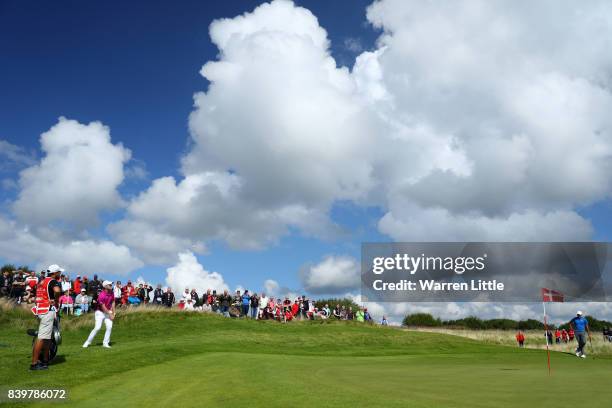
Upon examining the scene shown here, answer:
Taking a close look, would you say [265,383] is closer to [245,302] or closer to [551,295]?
[551,295]

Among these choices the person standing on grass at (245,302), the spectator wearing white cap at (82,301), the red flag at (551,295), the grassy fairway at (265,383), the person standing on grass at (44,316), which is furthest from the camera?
the person standing on grass at (245,302)

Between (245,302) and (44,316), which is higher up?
(245,302)

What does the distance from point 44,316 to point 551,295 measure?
19.2m

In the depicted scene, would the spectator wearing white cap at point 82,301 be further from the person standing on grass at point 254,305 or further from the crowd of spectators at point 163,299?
the person standing on grass at point 254,305


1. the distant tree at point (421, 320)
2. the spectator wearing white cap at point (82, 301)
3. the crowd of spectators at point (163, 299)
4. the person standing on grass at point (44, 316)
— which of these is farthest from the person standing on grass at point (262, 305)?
the distant tree at point (421, 320)

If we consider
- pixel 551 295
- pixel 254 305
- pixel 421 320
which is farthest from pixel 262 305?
pixel 421 320

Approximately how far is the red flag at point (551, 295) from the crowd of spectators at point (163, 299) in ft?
74.0

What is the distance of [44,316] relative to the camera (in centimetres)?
1349

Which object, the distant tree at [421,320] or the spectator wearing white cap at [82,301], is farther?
the distant tree at [421,320]

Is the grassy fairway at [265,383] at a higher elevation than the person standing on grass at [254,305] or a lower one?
lower

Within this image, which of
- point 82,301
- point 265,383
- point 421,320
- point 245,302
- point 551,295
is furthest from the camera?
point 421,320

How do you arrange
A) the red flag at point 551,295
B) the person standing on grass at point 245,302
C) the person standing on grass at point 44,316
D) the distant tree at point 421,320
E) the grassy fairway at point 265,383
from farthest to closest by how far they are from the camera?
1. the distant tree at point 421,320
2. the person standing on grass at point 245,302
3. the red flag at point 551,295
4. the person standing on grass at point 44,316
5. the grassy fairway at point 265,383

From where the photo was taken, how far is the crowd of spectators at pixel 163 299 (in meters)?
33.5

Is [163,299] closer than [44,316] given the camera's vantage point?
No
